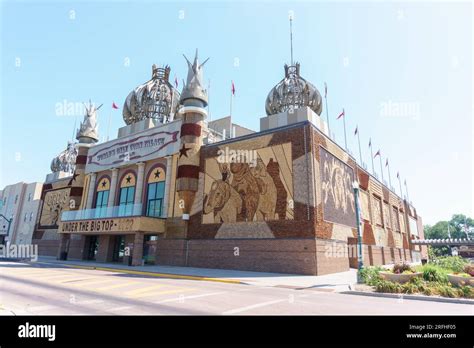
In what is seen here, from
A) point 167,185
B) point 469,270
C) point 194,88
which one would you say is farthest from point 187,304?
point 194,88

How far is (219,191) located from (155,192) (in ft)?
29.7

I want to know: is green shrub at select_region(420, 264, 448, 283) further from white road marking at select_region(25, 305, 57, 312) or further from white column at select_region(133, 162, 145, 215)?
white column at select_region(133, 162, 145, 215)

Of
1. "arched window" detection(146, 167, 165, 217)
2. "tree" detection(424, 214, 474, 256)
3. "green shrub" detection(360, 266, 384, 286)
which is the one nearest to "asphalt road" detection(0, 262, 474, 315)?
"green shrub" detection(360, 266, 384, 286)

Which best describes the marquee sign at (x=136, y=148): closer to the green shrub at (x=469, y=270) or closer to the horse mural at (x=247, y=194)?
the horse mural at (x=247, y=194)

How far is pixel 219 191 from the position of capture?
1077 inches

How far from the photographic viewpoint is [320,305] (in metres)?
10.0

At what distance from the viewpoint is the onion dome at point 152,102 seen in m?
38.5

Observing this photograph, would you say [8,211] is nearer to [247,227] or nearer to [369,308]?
[247,227]

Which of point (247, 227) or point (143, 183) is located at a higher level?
point (143, 183)

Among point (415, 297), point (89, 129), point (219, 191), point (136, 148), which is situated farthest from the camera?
point (89, 129)

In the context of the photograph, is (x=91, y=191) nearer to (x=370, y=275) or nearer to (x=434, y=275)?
(x=370, y=275)

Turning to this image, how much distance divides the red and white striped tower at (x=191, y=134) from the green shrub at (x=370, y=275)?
1743cm
